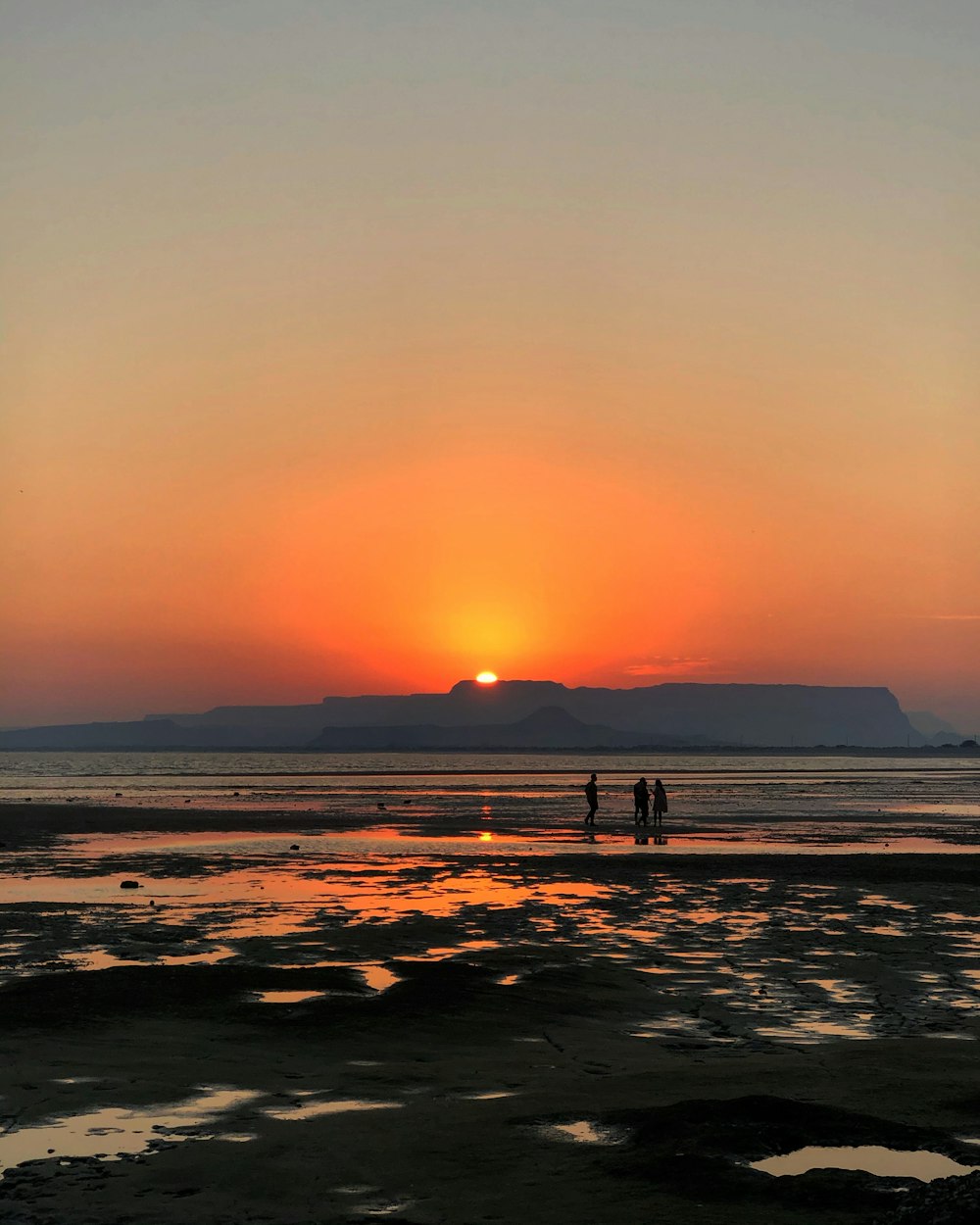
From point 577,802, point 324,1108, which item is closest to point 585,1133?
point 324,1108

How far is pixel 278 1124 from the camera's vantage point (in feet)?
32.8

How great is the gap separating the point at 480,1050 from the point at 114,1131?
167 inches

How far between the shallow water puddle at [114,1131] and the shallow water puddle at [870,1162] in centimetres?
389

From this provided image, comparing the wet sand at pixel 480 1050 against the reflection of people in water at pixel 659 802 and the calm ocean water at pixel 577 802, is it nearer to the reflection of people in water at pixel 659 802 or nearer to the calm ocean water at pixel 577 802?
the reflection of people in water at pixel 659 802

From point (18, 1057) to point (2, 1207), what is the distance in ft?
14.5

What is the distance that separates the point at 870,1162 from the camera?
8.91 metres

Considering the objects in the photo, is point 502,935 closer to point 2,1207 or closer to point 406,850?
point 2,1207

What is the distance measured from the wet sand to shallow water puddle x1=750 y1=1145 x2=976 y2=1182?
148 mm

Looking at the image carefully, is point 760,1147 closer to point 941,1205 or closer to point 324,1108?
point 941,1205

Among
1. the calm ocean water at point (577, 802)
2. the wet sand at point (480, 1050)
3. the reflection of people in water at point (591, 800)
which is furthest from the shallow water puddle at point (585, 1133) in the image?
the reflection of people in water at point (591, 800)

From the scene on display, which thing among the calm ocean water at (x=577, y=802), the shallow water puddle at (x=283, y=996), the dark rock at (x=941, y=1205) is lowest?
the calm ocean water at (x=577, y=802)

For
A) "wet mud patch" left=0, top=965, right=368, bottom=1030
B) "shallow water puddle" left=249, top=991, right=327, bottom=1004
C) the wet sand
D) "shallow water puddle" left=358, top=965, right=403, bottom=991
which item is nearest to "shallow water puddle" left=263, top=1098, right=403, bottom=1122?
the wet sand

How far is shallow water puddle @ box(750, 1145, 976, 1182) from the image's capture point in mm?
8688

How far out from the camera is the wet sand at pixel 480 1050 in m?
8.39
